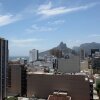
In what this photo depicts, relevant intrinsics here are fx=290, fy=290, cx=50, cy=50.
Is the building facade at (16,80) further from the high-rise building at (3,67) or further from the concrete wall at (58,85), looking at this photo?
the concrete wall at (58,85)

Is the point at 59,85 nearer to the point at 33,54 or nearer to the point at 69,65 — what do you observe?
the point at 69,65

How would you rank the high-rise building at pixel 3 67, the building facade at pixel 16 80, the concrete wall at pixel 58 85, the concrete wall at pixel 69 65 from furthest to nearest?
the concrete wall at pixel 69 65
the building facade at pixel 16 80
the high-rise building at pixel 3 67
the concrete wall at pixel 58 85

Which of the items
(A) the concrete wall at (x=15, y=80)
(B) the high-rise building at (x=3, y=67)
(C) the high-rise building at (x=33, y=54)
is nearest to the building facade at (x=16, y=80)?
(A) the concrete wall at (x=15, y=80)

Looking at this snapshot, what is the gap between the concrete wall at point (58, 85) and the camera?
22.8 metres

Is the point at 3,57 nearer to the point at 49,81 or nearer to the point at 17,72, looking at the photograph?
the point at 17,72

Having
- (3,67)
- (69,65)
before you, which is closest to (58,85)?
(3,67)

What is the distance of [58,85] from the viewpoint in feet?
77.7

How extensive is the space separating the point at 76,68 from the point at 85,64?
17.4m

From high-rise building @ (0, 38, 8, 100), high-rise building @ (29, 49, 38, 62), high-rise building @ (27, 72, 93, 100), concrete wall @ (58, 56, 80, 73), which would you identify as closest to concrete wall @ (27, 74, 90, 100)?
high-rise building @ (27, 72, 93, 100)

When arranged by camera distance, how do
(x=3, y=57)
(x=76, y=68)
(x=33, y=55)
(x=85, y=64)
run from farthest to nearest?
1. (x=33, y=55)
2. (x=85, y=64)
3. (x=76, y=68)
4. (x=3, y=57)

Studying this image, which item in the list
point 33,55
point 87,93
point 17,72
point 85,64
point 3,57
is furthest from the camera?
point 33,55

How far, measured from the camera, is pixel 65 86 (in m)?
23.4

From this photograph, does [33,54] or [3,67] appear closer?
[3,67]

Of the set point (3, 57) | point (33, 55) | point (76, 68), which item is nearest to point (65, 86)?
Result: point (3, 57)
